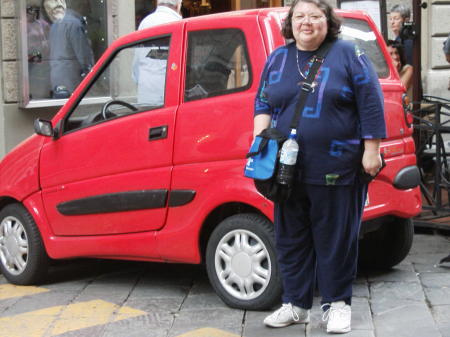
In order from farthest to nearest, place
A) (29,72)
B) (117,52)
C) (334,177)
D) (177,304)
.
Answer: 1. (29,72)
2. (117,52)
3. (177,304)
4. (334,177)

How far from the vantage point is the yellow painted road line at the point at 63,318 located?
19.6ft

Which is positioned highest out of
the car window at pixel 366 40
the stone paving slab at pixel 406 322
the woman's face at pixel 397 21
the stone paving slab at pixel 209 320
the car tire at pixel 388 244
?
the woman's face at pixel 397 21

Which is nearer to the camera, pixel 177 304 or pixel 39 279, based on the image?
pixel 177 304

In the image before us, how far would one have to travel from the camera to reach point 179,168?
20.7 feet

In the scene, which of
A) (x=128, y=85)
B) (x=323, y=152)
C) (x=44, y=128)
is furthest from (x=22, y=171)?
(x=323, y=152)

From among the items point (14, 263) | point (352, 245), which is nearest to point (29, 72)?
point (14, 263)

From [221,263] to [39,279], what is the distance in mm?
1672

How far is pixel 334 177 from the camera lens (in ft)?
17.5

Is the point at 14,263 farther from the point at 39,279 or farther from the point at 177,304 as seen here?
the point at 177,304

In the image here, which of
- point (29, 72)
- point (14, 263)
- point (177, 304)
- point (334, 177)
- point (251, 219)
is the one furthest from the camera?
point (29, 72)

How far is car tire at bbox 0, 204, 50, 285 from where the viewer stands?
7215 millimetres

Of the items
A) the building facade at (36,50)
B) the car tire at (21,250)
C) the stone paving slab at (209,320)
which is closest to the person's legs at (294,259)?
the stone paving slab at (209,320)

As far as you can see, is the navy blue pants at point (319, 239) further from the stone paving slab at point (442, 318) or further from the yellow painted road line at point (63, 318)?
the yellow painted road line at point (63, 318)

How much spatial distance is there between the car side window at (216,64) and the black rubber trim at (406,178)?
111 cm
